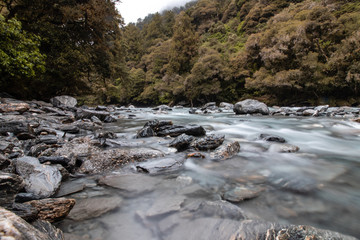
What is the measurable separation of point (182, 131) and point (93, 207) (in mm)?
3228

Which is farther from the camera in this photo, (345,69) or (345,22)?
(345,22)

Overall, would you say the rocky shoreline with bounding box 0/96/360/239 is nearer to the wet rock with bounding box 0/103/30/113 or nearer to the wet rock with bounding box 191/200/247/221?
the wet rock with bounding box 191/200/247/221

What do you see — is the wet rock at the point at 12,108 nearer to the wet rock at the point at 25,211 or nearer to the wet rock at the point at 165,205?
the wet rock at the point at 25,211

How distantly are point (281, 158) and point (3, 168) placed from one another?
12.6 ft

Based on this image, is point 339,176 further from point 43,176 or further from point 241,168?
point 43,176

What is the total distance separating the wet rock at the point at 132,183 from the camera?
6.50ft

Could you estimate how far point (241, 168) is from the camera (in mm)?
2652

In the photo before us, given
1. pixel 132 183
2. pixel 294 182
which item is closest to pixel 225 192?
pixel 294 182

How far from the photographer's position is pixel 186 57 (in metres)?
35.2

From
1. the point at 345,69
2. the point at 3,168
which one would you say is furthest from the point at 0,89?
the point at 345,69

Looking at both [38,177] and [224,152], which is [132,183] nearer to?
[38,177]

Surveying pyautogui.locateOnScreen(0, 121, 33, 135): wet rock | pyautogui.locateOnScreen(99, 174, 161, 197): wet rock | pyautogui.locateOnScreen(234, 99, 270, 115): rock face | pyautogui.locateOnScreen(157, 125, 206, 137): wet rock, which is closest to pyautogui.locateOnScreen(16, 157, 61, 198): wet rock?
pyautogui.locateOnScreen(99, 174, 161, 197): wet rock

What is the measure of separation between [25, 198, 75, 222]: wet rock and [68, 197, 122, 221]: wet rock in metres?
0.08

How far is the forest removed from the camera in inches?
370
